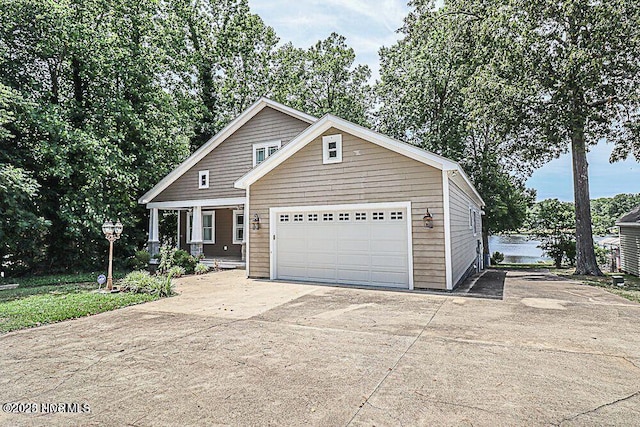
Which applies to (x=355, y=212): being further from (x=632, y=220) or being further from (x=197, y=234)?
(x=632, y=220)

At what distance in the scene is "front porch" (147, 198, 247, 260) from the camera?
1555 cm

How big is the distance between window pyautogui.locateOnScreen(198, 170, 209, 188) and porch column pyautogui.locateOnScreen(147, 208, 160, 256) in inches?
94.3

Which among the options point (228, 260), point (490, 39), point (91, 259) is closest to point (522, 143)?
point (490, 39)

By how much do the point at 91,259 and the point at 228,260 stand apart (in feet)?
17.9

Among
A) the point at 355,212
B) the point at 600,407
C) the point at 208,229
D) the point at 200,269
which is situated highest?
the point at 355,212

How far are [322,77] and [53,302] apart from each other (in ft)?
80.4

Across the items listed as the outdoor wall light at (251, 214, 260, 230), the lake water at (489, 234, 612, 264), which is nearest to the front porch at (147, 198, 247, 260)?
the outdoor wall light at (251, 214, 260, 230)

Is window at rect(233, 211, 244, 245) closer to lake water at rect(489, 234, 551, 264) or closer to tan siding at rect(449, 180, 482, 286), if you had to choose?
tan siding at rect(449, 180, 482, 286)

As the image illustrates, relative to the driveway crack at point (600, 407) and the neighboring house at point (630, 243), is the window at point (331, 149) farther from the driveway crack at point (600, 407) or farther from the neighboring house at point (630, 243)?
the neighboring house at point (630, 243)

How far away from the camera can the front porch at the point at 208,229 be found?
15.5 metres

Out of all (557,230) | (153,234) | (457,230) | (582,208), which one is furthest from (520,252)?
(153,234)

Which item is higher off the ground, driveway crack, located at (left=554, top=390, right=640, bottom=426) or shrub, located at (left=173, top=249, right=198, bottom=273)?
shrub, located at (left=173, top=249, right=198, bottom=273)

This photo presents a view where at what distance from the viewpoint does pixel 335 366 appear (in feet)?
13.6

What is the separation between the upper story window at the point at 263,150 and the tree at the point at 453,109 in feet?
31.1
